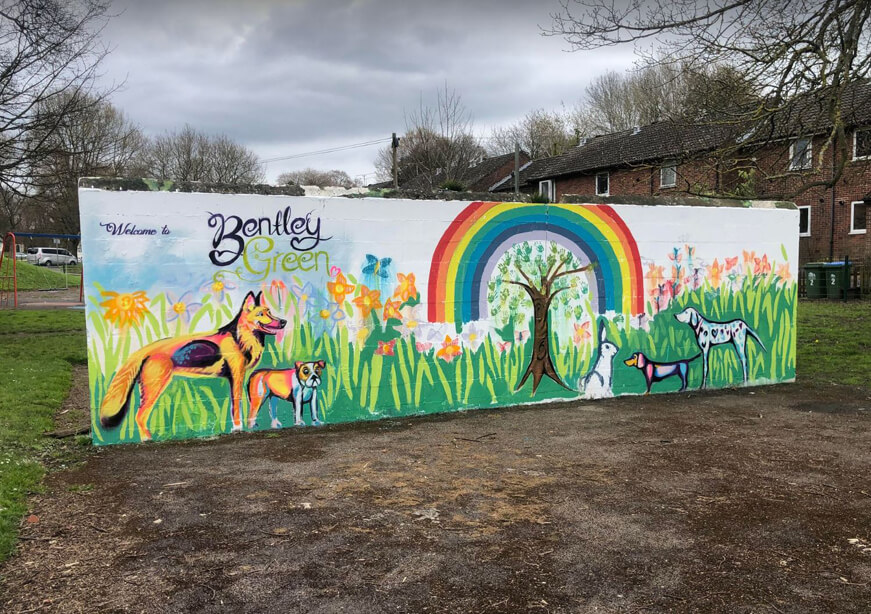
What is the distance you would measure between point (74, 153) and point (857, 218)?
26003 millimetres

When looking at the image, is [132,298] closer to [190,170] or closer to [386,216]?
[386,216]

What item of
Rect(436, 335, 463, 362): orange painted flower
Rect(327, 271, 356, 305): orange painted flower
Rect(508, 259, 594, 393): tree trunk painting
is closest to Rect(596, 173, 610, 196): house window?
Rect(508, 259, 594, 393): tree trunk painting

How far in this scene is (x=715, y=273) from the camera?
841 cm

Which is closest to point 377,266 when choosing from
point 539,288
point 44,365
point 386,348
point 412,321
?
point 412,321

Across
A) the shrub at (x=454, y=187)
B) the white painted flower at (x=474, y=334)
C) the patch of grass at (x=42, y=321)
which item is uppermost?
the shrub at (x=454, y=187)

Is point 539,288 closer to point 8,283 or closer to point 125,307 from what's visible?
point 125,307

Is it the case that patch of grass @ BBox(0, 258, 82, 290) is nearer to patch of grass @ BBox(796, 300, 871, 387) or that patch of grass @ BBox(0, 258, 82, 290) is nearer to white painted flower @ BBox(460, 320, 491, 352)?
white painted flower @ BBox(460, 320, 491, 352)

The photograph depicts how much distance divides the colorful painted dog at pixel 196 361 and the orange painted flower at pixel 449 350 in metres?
1.66

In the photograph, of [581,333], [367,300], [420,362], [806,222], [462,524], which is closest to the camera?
[462,524]

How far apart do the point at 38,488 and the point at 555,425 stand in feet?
14.3

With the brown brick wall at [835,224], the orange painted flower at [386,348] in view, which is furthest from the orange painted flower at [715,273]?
the brown brick wall at [835,224]

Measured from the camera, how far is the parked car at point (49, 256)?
52250 millimetres

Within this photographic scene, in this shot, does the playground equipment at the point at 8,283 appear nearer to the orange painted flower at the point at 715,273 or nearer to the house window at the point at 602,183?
the orange painted flower at the point at 715,273

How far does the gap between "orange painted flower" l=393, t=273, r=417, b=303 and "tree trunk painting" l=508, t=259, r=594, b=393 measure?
1.31m
